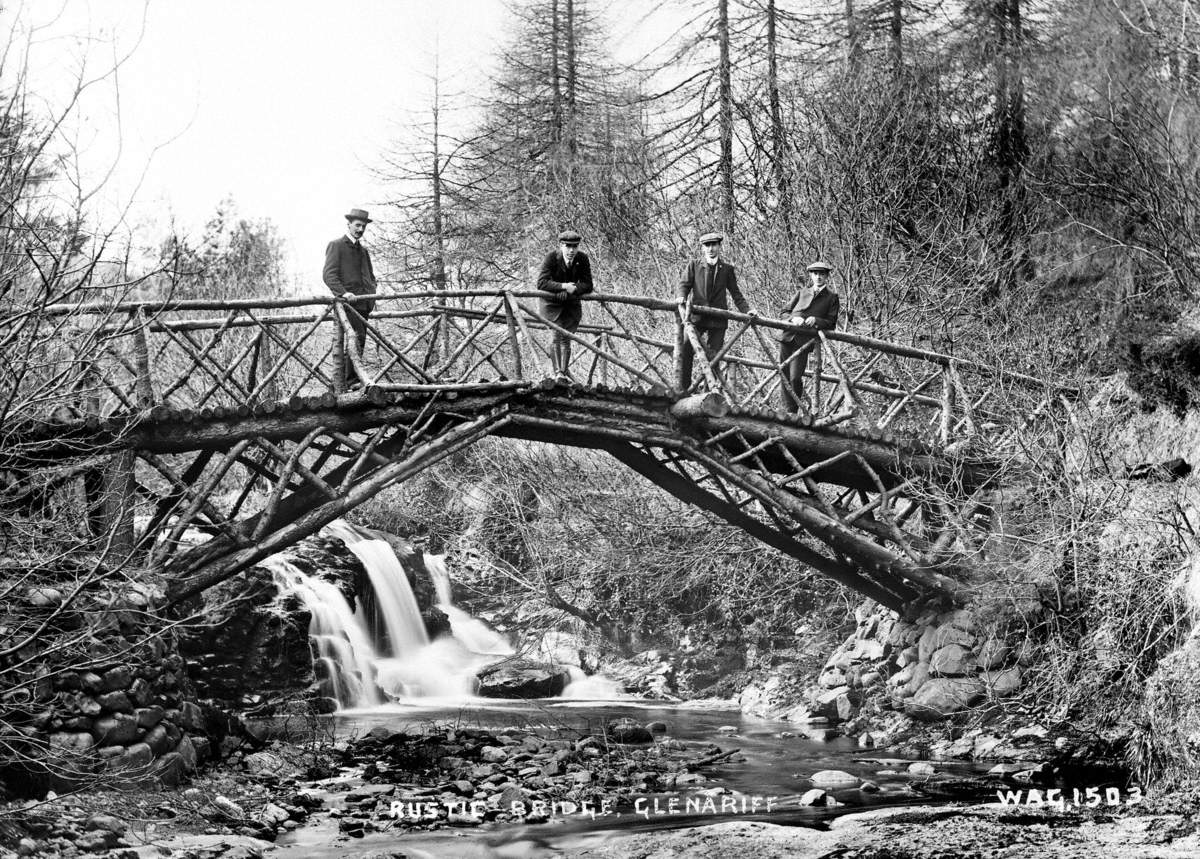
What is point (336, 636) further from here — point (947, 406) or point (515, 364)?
point (947, 406)

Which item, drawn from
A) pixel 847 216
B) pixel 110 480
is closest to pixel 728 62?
pixel 847 216

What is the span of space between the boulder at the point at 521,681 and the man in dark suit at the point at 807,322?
22.6 ft

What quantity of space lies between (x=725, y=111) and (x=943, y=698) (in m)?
14.7

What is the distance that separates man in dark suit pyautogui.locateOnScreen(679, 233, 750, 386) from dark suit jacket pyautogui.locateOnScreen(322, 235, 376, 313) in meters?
3.38

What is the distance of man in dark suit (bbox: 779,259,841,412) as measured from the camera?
1403cm

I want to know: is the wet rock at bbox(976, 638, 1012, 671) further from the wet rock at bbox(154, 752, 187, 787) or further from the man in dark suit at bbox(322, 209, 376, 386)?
the wet rock at bbox(154, 752, 187, 787)

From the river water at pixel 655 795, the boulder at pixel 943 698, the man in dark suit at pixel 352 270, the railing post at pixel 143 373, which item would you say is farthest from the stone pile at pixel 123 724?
the boulder at pixel 943 698

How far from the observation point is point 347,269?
496 inches

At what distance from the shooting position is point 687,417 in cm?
1328

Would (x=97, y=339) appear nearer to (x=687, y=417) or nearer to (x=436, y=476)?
(x=687, y=417)

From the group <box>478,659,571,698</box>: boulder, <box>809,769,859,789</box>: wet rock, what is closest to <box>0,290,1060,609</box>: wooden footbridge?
<box>809,769,859,789</box>: wet rock

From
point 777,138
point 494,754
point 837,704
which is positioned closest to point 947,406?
point 837,704

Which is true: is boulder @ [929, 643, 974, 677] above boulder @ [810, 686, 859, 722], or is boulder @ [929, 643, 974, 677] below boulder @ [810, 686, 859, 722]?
above

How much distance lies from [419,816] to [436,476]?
14285 mm
